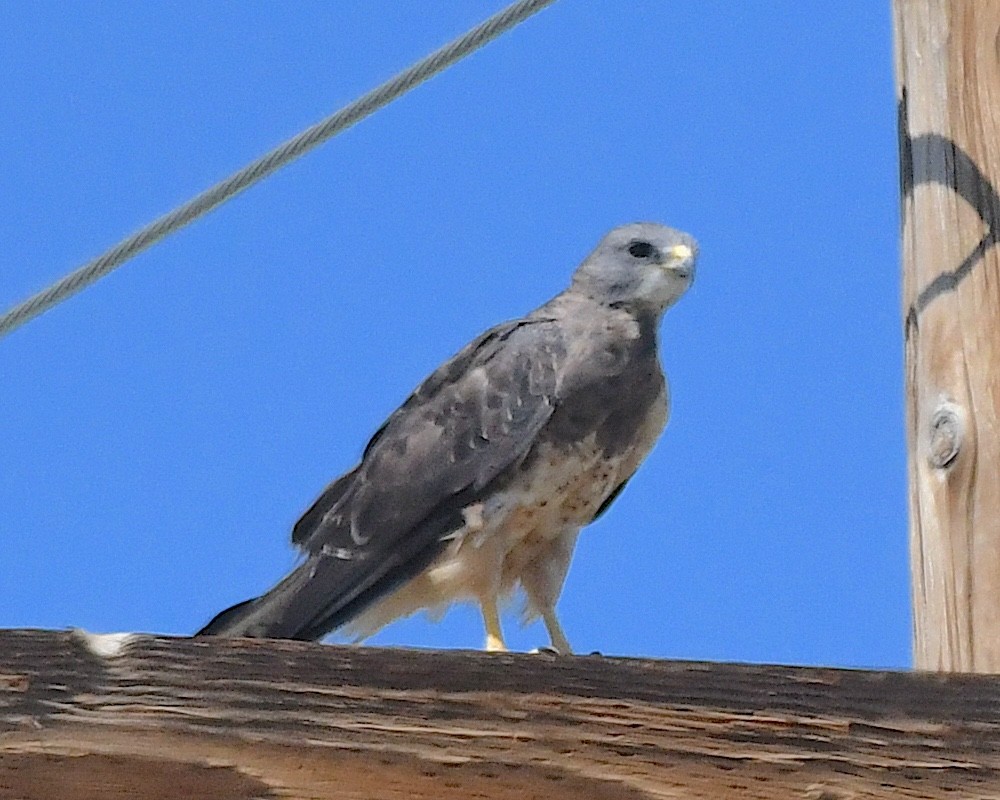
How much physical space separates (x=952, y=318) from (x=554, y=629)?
128 cm

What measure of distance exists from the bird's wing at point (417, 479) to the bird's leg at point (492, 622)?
0.15 m

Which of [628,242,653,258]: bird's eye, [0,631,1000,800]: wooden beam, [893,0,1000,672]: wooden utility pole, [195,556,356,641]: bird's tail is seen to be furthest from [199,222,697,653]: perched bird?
[0,631,1000,800]: wooden beam

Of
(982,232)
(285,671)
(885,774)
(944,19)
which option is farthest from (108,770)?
(944,19)

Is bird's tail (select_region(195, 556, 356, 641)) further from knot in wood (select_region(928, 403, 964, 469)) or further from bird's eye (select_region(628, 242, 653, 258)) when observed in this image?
knot in wood (select_region(928, 403, 964, 469))

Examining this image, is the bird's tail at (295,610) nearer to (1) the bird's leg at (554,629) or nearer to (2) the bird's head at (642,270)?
(1) the bird's leg at (554,629)

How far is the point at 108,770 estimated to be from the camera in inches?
47.0

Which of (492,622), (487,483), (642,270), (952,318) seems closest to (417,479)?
(487,483)

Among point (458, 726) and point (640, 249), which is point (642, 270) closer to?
point (640, 249)

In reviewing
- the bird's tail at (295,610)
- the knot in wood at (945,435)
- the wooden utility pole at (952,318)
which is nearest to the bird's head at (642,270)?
the bird's tail at (295,610)

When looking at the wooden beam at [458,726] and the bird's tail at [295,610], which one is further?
the bird's tail at [295,610]

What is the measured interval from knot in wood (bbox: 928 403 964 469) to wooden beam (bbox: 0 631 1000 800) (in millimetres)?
580

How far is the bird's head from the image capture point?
132 inches

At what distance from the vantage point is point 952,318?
1938 millimetres

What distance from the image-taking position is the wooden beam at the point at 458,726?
3.95 feet
